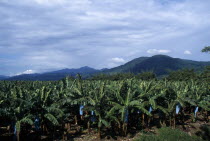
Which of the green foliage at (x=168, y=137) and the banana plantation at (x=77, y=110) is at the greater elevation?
the banana plantation at (x=77, y=110)

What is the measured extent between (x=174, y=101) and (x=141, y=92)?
6.60 ft

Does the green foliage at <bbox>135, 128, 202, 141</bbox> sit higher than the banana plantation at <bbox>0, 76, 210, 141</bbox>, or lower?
lower

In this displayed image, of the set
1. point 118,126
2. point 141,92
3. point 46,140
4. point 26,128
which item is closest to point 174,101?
point 141,92

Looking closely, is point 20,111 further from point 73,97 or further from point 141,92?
point 141,92

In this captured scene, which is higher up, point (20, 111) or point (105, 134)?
point (20, 111)

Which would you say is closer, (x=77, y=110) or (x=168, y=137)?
(x=168, y=137)

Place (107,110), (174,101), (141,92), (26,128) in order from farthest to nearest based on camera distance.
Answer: (141,92) < (174,101) < (107,110) < (26,128)

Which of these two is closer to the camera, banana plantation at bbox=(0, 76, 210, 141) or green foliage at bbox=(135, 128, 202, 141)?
banana plantation at bbox=(0, 76, 210, 141)

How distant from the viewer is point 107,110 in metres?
10.2

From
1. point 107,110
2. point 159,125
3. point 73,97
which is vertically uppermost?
point 73,97

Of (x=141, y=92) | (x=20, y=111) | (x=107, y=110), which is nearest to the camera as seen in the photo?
(x=20, y=111)

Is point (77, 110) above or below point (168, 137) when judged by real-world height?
above

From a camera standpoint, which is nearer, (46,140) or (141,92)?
(46,140)

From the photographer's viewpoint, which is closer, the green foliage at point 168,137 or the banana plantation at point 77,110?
the banana plantation at point 77,110
